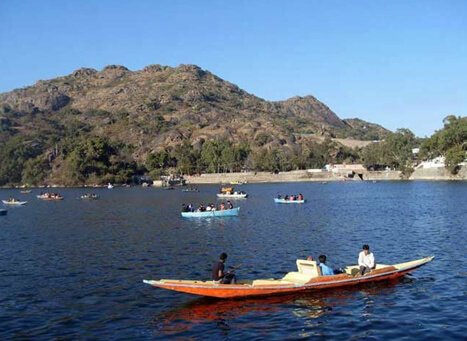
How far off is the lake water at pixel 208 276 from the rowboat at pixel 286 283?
552 mm

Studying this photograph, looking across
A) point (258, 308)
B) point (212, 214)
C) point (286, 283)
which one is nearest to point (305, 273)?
point (286, 283)

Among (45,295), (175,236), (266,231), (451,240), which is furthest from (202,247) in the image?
(451,240)

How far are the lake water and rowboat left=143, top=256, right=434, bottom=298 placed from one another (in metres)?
0.55

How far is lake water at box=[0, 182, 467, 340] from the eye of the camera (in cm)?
2386

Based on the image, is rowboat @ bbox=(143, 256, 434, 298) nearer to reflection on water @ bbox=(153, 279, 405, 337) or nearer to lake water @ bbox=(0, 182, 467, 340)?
reflection on water @ bbox=(153, 279, 405, 337)

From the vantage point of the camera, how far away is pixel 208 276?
34.9 metres

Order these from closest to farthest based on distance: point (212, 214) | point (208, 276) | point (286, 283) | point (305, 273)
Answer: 1. point (286, 283)
2. point (305, 273)
3. point (208, 276)
4. point (212, 214)

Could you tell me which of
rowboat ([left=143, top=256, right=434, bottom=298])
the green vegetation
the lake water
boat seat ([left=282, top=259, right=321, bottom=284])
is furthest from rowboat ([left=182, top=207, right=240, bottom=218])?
the green vegetation

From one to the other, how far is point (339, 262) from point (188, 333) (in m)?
18.5

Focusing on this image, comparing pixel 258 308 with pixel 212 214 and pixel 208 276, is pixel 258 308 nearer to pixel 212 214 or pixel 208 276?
pixel 208 276

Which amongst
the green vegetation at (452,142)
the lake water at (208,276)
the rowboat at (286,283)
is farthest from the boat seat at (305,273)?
the green vegetation at (452,142)

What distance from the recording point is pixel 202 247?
48312mm

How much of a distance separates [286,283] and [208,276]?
8.25 m

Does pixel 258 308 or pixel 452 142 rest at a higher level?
pixel 452 142
